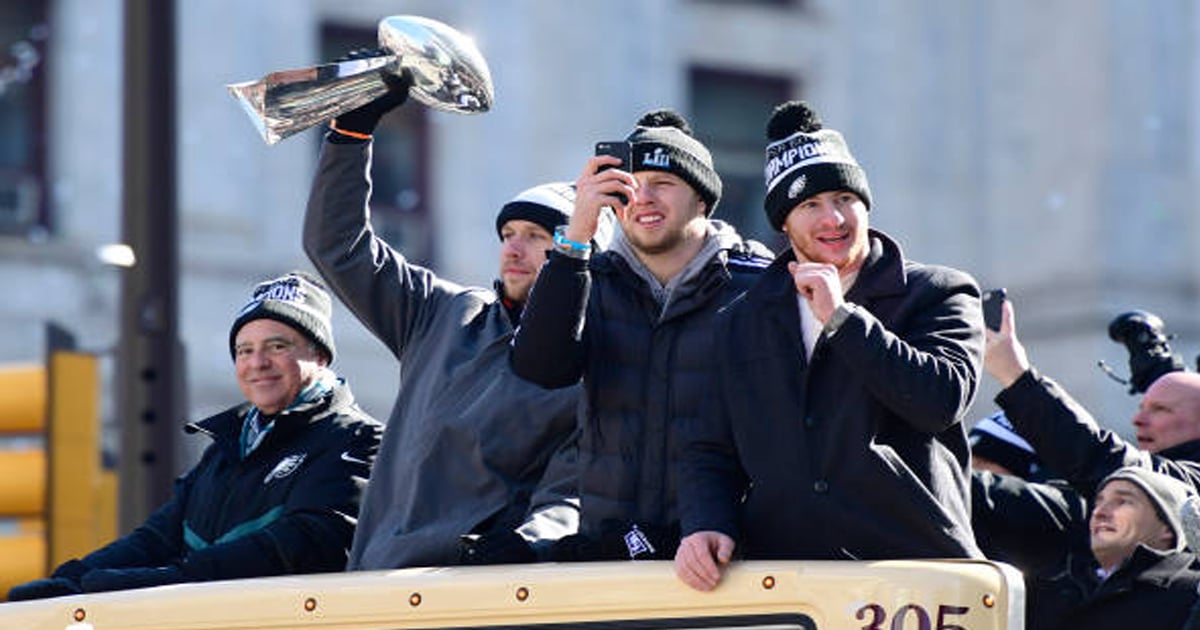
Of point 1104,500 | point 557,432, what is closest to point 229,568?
point 557,432

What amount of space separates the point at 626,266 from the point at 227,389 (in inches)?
528

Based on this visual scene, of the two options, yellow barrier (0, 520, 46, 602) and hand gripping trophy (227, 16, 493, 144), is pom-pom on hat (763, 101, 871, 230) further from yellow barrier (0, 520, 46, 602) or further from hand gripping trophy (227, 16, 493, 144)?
yellow barrier (0, 520, 46, 602)

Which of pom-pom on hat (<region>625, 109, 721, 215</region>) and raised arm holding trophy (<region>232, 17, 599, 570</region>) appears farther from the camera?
raised arm holding trophy (<region>232, 17, 599, 570</region>)

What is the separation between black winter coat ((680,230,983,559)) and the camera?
4.57 metres

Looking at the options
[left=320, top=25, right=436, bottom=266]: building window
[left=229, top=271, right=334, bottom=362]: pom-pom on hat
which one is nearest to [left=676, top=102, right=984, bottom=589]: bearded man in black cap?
[left=229, top=271, right=334, bottom=362]: pom-pom on hat

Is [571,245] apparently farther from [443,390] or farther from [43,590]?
[43,590]

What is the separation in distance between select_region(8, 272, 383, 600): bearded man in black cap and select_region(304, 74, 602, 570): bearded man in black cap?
0.11m

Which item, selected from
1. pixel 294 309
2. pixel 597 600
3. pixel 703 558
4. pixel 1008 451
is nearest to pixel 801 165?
pixel 703 558

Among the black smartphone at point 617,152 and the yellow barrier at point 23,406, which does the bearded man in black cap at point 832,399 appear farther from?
the yellow barrier at point 23,406

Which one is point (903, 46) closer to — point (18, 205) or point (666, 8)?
point (666, 8)

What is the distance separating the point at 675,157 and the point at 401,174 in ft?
48.2

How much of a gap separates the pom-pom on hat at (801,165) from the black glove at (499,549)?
0.83 metres

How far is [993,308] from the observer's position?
5.66 m

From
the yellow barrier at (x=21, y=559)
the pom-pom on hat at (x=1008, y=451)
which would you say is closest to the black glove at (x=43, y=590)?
the pom-pom on hat at (x=1008, y=451)
